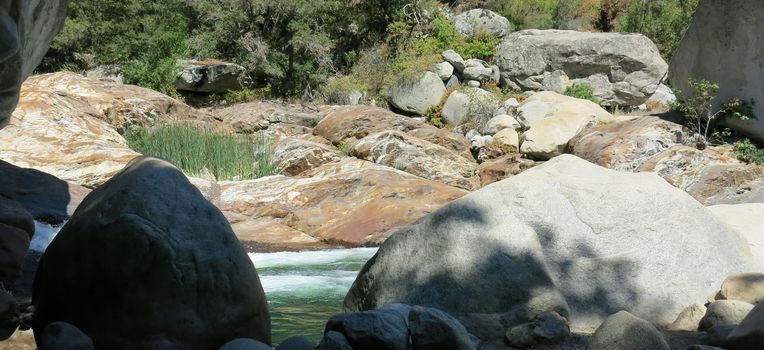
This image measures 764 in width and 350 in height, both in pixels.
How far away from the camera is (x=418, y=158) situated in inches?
661

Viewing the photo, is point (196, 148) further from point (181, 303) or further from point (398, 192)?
point (181, 303)

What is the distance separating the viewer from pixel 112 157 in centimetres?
1313

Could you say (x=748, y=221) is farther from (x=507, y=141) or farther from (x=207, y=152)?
(x=507, y=141)

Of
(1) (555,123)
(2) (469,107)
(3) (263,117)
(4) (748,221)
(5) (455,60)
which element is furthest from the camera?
(5) (455,60)

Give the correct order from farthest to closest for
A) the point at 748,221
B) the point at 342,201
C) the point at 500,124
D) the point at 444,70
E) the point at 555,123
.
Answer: the point at 444,70, the point at 500,124, the point at 555,123, the point at 342,201, the point at 748,221

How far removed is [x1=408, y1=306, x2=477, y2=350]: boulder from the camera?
168 inches

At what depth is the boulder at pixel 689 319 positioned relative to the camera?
5406 mm

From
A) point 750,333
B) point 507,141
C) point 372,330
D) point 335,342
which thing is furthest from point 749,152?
point 335,342

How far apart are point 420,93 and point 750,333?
19.0 meters

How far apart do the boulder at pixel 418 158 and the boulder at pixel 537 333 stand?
11410mm

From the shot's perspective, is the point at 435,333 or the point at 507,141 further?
the point at 507,141

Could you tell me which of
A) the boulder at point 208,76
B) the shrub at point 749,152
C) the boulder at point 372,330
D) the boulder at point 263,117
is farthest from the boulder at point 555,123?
the boulder at point 372,330

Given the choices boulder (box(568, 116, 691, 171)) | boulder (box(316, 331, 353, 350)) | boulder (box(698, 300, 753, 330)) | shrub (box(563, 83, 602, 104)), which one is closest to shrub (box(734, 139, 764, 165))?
boulder (box(568, 116, 691, 171))

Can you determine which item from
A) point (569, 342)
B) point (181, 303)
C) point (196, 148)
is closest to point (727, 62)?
point (196, 148)
